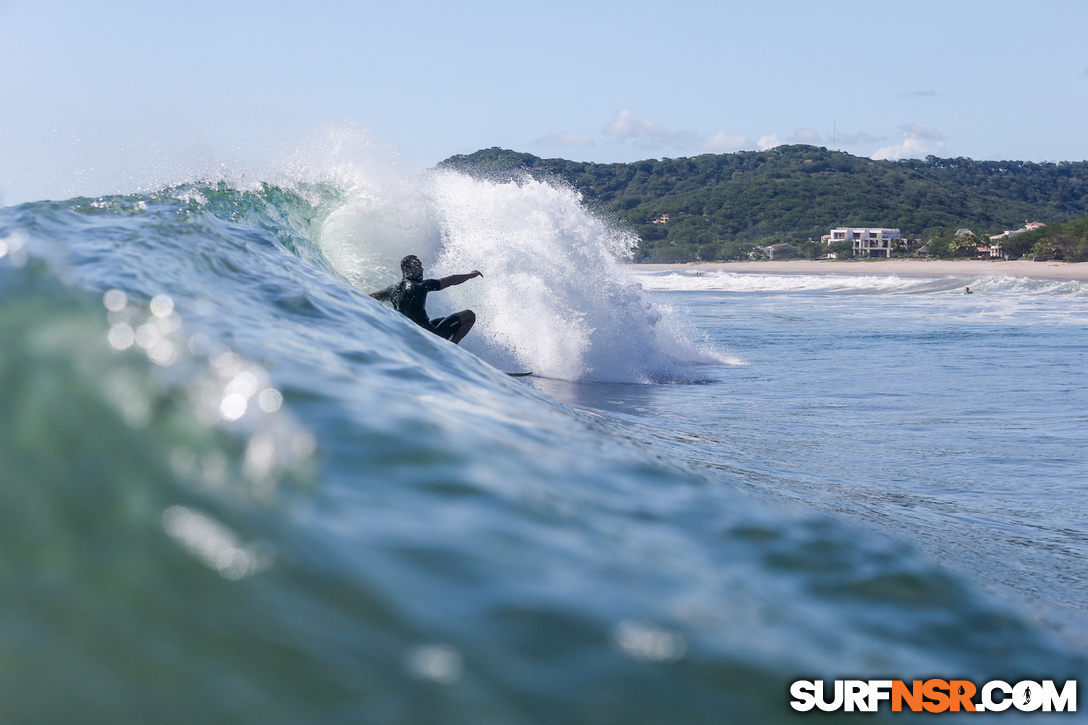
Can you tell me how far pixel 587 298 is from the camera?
39.8 ft

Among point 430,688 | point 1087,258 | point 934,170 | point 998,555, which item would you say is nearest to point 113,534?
point 430,688

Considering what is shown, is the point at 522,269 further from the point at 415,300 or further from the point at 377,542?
the point at 377,542

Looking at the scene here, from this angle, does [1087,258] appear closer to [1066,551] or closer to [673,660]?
[1066,551]

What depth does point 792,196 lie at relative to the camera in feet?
Result: 384

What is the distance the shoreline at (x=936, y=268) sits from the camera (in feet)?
141

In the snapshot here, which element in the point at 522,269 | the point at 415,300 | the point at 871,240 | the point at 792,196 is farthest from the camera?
the point at 792,196

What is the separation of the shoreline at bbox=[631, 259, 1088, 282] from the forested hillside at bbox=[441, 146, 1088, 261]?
44.6ft

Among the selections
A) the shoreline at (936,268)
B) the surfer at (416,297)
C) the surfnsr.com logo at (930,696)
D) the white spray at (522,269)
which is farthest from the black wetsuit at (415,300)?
the shoreline at (936,268)

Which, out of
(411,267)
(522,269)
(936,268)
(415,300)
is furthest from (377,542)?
(936,268)

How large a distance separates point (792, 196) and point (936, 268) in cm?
6563

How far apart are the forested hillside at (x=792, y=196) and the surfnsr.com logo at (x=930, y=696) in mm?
85152

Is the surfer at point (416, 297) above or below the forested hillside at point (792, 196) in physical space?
below

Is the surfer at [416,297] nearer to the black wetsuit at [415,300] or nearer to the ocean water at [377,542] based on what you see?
the black wetsuit at [415,300]

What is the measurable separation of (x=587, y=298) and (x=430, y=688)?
10902mm
